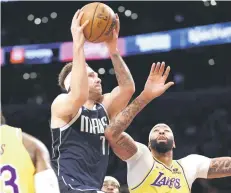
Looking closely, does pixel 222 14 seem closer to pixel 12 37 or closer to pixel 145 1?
pixel 145 1

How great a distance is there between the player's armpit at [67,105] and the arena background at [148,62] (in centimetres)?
814

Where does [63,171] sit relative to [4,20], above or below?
below

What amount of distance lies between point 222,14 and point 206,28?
3.74 feet

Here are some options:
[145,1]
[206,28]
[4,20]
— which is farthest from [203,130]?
[4,20]

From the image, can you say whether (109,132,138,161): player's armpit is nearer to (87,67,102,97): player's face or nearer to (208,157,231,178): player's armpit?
(87,67,102,97): player's face

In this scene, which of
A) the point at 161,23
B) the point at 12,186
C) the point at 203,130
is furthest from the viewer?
the point at 161,23

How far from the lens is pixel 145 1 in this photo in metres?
15.9

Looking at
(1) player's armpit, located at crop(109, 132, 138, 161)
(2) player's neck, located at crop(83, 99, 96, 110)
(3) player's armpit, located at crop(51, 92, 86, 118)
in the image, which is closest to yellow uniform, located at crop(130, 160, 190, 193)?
(1) player's armpit, located at crop(109, 132, 138, 161)

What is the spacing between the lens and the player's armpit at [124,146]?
3.90 m

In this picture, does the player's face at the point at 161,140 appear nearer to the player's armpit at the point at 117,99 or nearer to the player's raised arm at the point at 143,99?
the player's raised arm at the point at 143,99

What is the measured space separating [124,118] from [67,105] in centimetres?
57

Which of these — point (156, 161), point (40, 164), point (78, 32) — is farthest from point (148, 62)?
point (40, 164)

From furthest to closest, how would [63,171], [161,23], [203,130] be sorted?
[161,23]
[203,130]
[63,171]

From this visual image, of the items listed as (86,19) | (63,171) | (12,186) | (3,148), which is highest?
(86,19)
